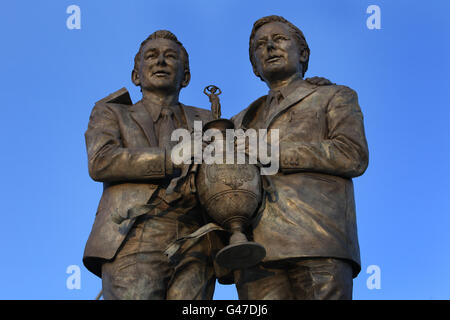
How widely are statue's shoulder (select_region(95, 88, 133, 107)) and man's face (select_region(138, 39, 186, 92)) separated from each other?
9.8 inches

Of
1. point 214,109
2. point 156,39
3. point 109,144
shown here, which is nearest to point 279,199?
point 214,109

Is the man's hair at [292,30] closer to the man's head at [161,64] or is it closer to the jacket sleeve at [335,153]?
the man's head at [161,64]

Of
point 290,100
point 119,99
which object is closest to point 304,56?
point 290,100

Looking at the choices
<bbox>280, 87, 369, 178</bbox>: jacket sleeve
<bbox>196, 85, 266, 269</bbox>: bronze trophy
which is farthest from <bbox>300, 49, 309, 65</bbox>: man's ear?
<bbox>196, 85, 266, 269</bbox>: bronze trophy

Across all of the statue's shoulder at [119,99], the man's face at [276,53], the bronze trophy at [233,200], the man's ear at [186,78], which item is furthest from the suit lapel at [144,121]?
the man's face at [276,53]

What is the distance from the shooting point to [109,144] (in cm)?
1093

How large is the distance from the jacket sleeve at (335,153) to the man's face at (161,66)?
194 cm

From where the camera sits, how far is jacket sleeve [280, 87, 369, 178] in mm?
10477

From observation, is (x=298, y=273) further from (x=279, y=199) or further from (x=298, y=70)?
(x=298, y=70)

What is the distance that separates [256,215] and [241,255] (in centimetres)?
74

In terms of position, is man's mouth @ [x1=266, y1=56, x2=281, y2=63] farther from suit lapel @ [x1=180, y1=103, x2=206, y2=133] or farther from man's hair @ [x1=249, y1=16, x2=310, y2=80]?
suit lapel @ [x1=180, y1=103, x2=206, y2=133]

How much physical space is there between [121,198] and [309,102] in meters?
2.60

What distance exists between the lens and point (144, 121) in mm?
11375

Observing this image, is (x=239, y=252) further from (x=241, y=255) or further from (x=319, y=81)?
(x=319, y=81)
